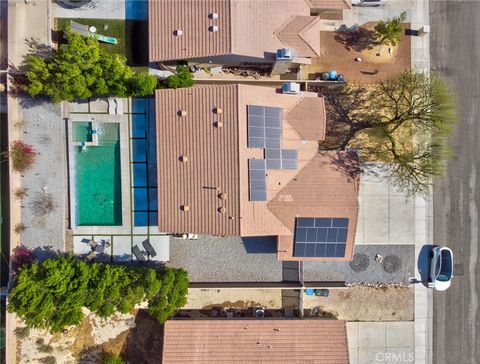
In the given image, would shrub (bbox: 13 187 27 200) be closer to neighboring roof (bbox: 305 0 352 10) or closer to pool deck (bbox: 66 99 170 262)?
pool deck (bbox: 66 99 170 262)

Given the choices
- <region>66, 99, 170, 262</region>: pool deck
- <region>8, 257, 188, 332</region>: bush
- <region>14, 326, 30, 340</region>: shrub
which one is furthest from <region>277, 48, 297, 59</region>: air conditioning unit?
<region>14, 326, 30, 340</region>: shrub

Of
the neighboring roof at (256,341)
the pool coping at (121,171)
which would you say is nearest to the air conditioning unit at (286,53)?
the pool coping at (121,171)

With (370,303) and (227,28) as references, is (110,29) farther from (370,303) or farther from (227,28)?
(370,303)

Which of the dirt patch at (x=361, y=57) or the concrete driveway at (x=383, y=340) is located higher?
the dirt patch at (x=361, y=57)

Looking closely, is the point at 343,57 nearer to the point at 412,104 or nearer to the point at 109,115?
the point at 412,104

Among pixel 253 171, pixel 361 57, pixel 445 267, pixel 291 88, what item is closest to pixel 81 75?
pixel 253 171

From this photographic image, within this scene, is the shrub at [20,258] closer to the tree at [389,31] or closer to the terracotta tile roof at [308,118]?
the terracotta tile roof at [308,118]
